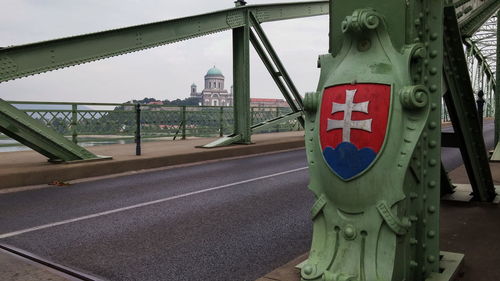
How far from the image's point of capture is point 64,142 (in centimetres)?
960

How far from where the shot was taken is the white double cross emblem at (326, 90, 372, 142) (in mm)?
2521

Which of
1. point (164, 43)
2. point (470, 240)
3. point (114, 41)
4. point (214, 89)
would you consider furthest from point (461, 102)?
point (214, 89)

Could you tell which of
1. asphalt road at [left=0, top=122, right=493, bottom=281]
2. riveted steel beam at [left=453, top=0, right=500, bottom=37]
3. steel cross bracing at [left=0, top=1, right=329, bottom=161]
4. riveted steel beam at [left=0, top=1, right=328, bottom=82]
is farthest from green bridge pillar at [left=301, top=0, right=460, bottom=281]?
riveted steel beam at [left=0, top=1, right=328, bottom=82]

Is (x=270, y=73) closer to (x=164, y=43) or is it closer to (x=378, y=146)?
(x=164, y=43)

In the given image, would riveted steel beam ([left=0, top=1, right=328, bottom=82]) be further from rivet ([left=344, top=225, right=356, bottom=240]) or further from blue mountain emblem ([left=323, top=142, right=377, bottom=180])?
rivet ([left=344, top=225, right=356, bottom=240])

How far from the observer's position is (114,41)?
10.5m

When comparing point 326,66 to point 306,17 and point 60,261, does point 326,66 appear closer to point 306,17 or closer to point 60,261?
point 60,261

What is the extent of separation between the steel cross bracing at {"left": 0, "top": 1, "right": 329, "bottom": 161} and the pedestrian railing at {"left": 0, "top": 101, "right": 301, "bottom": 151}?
2.26 metres

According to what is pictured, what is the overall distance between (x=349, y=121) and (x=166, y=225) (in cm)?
347

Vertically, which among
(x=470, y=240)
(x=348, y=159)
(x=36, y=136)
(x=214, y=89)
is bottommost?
(x=470, y=240)

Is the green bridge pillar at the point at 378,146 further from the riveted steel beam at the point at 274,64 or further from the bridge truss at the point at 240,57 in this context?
the riveted steel beam at the point at 274,64

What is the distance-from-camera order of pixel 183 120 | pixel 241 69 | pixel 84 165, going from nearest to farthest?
pixel 84 165 < pixel 241 69 < pixel 183 120

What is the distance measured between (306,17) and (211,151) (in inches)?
278

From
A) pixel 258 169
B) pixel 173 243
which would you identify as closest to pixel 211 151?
pixel 258 169
